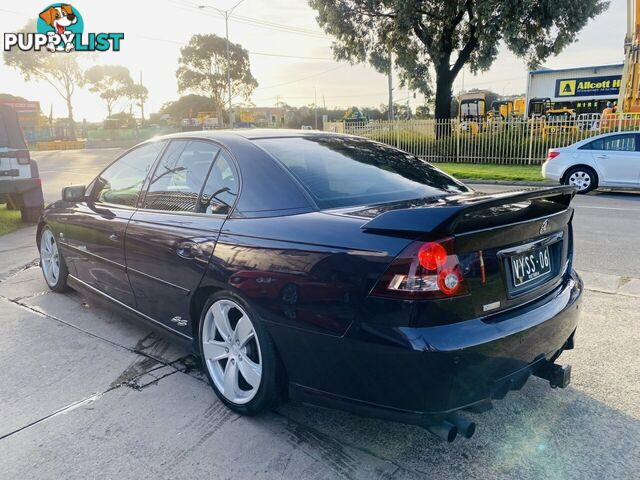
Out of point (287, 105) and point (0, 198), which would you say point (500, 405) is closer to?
point (0, 198)

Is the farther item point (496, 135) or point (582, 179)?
point (496, 135)

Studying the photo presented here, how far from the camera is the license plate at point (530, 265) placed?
2420 mm

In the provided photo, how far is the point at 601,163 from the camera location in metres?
11.8

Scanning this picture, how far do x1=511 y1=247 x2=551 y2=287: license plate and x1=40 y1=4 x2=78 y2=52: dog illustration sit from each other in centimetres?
3315

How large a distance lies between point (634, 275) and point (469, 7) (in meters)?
17.8

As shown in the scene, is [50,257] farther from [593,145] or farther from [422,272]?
[593,145]

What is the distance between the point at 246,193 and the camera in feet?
9.55

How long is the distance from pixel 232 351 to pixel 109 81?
223 ft

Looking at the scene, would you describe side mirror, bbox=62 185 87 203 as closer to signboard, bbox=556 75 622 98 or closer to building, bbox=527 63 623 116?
building, bbox=527 63 623 116

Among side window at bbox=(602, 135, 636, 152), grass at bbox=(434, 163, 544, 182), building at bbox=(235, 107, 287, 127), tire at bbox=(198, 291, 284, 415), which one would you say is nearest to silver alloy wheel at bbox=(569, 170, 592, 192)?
side window at bbox=(602, 135, 636, 152)

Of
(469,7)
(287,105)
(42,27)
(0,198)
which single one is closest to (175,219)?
(0,198)

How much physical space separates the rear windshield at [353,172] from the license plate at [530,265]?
720mm

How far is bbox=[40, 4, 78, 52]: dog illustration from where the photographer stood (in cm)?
2958

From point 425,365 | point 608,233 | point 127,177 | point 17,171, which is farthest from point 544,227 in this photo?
point 17,171
